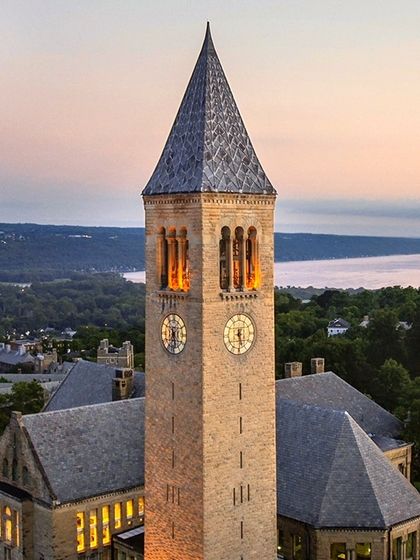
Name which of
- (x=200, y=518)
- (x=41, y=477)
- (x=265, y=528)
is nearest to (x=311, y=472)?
(x=265, y=528)

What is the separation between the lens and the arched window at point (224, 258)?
3575 cm

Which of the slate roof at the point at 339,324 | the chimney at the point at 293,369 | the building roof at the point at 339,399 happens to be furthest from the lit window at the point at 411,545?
the slate roof at the point at 339,324

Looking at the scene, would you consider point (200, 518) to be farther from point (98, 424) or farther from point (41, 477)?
point (98, 424)

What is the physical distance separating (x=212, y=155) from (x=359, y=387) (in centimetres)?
5597

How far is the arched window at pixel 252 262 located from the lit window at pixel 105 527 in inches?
800

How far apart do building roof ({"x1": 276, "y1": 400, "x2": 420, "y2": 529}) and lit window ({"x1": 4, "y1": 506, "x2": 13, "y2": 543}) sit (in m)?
16.5

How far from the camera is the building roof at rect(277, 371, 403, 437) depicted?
62406 mm

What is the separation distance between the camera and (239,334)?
119ft

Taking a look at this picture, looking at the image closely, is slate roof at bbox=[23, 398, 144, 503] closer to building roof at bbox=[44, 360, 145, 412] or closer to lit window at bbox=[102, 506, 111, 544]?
lit window at bbox=[102, 506, 111, 544]

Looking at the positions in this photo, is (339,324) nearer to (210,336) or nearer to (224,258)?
(224,258)

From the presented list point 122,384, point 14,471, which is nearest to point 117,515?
point 14,471

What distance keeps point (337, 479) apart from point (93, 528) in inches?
595

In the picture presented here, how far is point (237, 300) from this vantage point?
3616cm

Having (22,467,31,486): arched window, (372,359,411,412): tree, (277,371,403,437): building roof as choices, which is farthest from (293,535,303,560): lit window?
(372,359,411,412): tree
